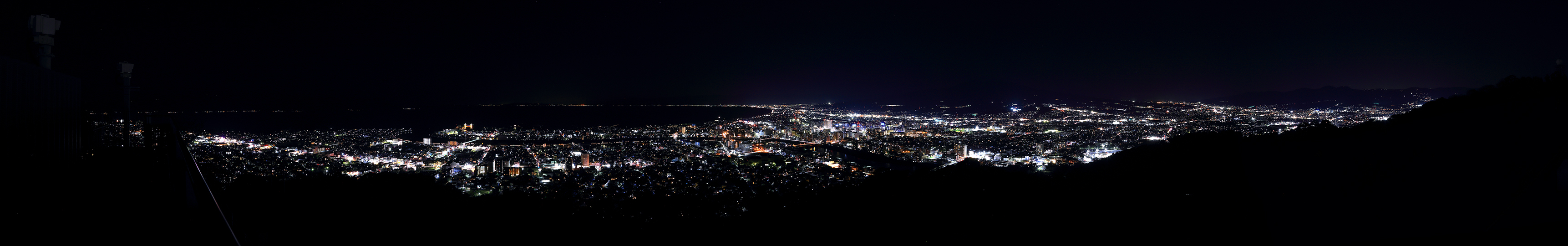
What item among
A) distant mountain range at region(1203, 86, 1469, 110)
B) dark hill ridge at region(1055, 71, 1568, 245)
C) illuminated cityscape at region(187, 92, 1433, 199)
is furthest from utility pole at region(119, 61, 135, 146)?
distant mountain range at region(1203, 86, 1469, 110)

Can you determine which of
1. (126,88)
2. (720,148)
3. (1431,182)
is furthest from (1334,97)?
(126,88)

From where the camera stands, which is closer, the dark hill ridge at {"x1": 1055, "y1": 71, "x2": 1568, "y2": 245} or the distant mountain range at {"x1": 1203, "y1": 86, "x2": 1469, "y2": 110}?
the dark hill ridge at {"x1": 1055, "y1": 71, "x2": 1568, "y2": 245}

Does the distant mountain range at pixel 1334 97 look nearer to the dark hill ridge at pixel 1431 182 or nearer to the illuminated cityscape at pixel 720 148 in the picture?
the illuminated cityscape at pixel 720 148

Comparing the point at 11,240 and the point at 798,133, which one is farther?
the point at 798,133

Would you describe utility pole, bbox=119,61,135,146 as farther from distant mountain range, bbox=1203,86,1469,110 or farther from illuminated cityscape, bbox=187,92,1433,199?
distant mountain range, bbox=1203,86,1469,110

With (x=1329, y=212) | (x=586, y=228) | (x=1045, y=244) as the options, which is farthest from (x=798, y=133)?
(x=1329, y=212)

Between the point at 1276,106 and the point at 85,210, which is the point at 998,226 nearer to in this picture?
the point at 85,210

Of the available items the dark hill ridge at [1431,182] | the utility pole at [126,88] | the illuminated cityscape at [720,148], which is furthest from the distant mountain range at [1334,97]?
the utility pole at [126,88]
